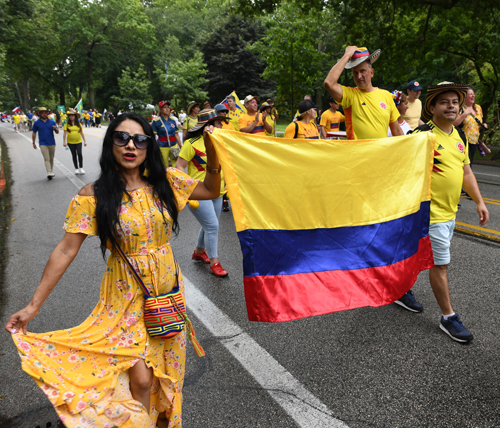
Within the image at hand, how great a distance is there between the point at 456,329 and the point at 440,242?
752 mm

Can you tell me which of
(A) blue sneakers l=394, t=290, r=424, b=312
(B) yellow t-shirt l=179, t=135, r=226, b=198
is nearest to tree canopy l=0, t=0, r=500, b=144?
(B) yellow t-shirt l=179, t=135, r=226, b=198

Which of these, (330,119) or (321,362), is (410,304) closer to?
(321,362)

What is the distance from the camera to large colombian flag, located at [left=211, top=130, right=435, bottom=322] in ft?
8.18

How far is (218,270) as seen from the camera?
4.78m

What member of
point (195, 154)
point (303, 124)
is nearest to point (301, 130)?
point (303, 124)

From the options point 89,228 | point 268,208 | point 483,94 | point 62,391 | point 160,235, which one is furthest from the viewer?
point 483,94

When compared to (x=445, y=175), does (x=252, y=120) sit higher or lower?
higher

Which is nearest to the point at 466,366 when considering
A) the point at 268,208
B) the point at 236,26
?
the point at 268,208

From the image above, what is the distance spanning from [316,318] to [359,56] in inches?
99.0

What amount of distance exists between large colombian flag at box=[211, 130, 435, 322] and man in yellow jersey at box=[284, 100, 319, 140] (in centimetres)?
382

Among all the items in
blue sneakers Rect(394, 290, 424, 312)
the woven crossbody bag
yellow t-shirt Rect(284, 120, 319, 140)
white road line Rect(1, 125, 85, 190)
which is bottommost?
white road line Rect(1, 125, 85, 190)

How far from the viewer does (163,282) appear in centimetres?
213

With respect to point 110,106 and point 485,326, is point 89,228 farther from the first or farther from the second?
point 110,106

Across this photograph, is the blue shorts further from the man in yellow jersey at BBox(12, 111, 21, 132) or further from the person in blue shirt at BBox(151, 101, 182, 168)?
the man in yellow jersey at BBox(12, 111, 21, 132)
